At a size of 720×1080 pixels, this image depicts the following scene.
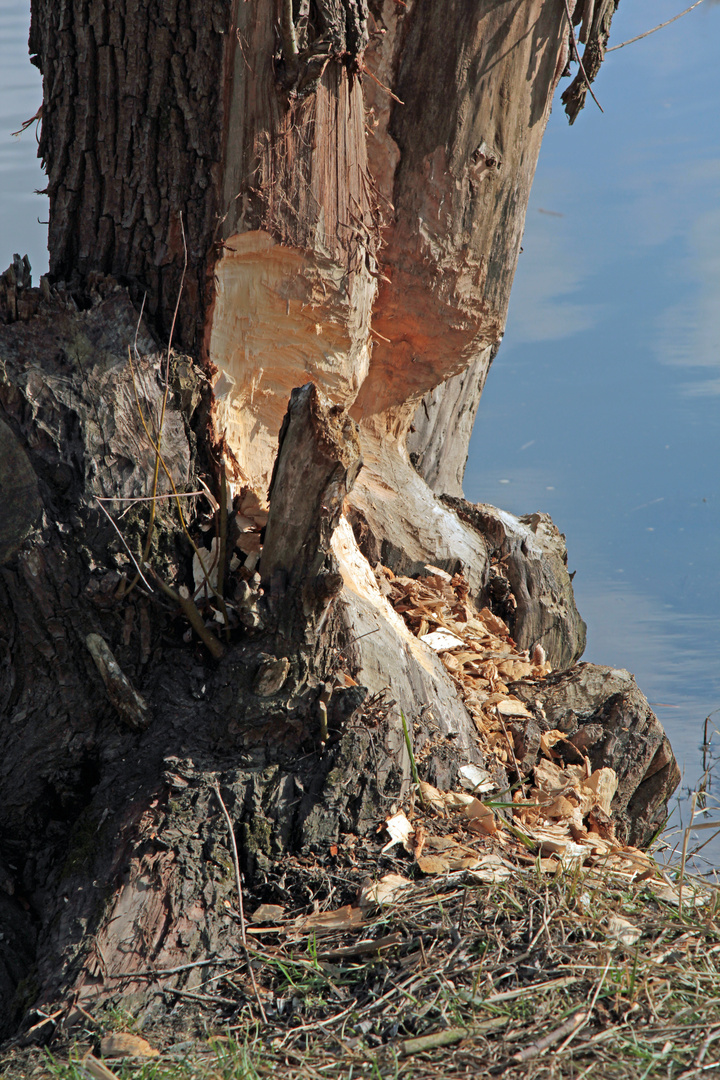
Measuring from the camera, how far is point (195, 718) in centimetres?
199

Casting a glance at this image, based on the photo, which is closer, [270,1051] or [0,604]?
[270,1051]

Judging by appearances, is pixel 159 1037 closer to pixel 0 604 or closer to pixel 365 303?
pixel 0 604

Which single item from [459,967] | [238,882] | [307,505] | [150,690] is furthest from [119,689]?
[459,967]

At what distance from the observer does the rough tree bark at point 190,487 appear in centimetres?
186

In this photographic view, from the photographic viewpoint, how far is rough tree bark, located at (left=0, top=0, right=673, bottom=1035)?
6.09 feet

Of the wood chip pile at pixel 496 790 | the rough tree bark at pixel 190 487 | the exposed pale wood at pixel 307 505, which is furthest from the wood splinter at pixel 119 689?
the wood chip pile at pixel 496 790

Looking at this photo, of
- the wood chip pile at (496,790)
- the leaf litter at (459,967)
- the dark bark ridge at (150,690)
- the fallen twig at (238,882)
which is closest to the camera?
the leaf litter at (459,967)

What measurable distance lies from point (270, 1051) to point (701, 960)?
2.96 ft

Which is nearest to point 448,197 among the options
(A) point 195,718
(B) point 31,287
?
(B) point 31,287

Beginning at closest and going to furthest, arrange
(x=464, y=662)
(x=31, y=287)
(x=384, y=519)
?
(x=31, y=287) < (x=464, y=662) < (x=384, y=519)

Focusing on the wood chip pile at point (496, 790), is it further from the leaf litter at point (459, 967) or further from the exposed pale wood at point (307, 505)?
the exposed pale wood at point (307, 505)

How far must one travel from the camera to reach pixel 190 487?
83.4 inches

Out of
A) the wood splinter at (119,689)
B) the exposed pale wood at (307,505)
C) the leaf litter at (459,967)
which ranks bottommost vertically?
the leaf litter at (459,967)

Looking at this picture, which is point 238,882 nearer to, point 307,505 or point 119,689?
point 119,689
